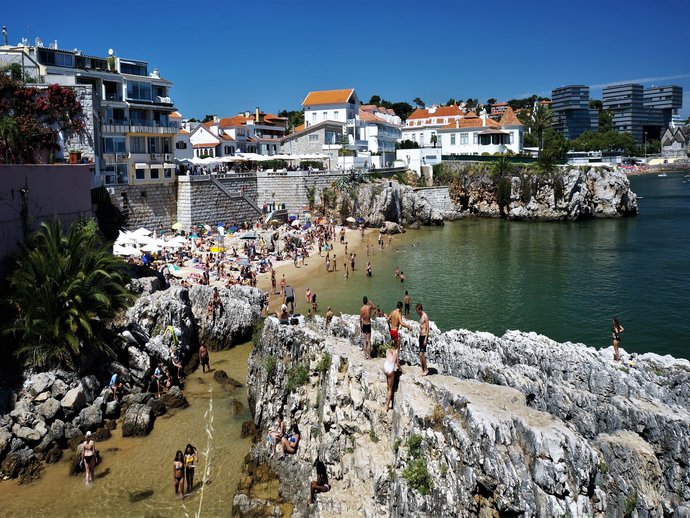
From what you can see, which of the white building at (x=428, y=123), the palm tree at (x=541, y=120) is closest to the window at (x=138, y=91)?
the white building at (x=428, y=123)

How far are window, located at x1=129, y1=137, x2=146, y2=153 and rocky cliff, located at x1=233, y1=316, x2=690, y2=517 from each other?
3212 cm

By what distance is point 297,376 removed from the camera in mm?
15500

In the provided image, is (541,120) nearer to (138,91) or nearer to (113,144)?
(138,91)

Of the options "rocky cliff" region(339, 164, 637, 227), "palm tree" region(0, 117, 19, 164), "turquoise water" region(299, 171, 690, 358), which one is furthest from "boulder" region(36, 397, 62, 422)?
"rocky cliff" region(339, 164, 637, 227)

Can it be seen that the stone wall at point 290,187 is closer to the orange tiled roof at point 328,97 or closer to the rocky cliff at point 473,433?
the orange tiled roof at point 328,97

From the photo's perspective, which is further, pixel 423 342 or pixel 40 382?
pixel 40 382

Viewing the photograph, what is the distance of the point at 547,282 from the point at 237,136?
45.6m

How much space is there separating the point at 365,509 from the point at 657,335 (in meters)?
20.6

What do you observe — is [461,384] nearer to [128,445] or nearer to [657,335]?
[128,445]

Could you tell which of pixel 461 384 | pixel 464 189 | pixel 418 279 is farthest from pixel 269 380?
pixel 464 189

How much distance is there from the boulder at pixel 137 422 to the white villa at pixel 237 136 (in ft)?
165

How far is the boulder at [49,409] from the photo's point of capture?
59.3 feet

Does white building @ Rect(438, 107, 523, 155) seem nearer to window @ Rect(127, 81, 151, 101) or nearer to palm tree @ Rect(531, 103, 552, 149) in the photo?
palm tree @ Rect(531, 103, 552, 149)

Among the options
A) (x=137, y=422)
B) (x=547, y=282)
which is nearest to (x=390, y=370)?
(x=137, y=422)
